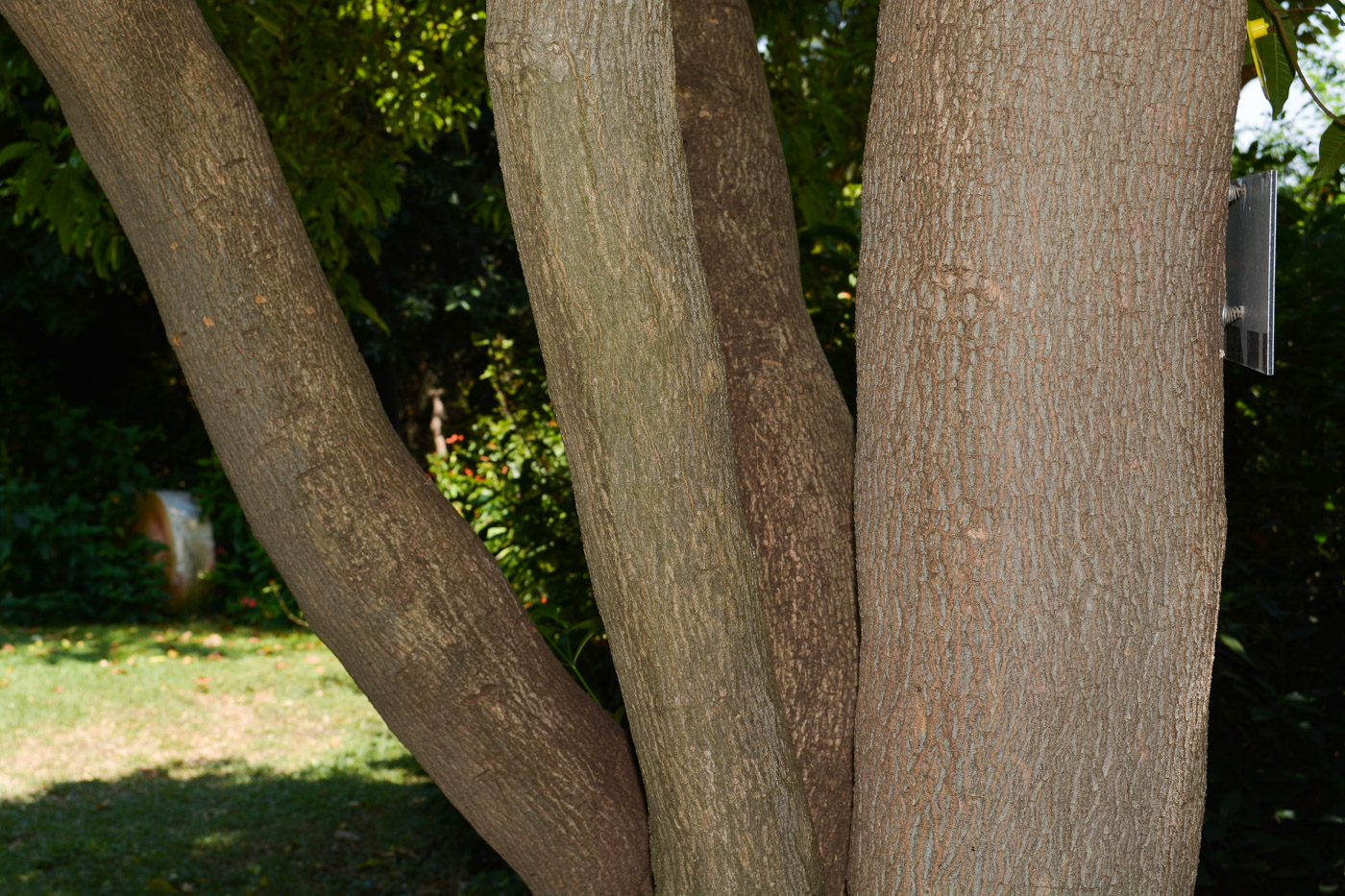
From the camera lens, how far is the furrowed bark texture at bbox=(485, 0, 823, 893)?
1.59m

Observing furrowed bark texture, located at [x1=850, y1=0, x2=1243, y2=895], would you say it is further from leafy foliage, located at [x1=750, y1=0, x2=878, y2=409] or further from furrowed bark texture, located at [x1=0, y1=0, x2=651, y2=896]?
leafy foliage, located at [x1=750, y1=0, x2=878, y2=409]

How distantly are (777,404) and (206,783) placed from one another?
222 inches

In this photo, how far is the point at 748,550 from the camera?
5.79 ft

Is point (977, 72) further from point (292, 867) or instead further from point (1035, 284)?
point (292, 867)

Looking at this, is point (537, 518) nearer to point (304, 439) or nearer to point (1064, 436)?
point (304, 439)

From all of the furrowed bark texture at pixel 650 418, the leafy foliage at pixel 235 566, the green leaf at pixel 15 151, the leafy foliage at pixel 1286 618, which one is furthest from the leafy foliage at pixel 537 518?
the leafy foliage at pixel 235 566

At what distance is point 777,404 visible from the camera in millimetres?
2131

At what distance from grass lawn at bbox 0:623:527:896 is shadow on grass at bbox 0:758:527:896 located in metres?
0.01

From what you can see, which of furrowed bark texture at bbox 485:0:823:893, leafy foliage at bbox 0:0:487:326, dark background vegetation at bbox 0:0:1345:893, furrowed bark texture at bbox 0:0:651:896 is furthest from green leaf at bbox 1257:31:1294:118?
leafy foliage at bbox 0:0:487:326

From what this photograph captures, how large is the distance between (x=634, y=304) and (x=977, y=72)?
2.22ft

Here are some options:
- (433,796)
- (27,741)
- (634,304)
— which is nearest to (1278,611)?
(634,304)

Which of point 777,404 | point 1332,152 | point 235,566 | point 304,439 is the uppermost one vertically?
point 1332,152

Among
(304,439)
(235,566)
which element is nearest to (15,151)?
(304,439)

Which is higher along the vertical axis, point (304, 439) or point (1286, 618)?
point (304, 439)
